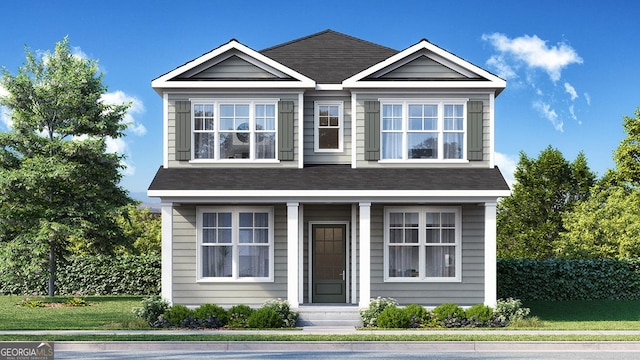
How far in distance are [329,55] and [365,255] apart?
22.6 feet

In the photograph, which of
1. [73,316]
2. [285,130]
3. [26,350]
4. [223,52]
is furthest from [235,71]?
[26,350]

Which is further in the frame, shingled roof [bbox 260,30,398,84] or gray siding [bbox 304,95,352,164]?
shingled roof [bbox 260,30,398,84]

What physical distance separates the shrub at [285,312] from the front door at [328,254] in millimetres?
2210

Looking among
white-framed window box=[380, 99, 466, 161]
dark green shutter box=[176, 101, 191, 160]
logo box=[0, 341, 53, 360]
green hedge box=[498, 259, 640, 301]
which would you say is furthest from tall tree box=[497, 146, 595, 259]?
logo box=[0, 341, 53, 360]

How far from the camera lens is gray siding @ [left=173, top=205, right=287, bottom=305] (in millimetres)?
21125

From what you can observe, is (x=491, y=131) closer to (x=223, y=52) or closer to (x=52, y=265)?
(x=223, y=52)

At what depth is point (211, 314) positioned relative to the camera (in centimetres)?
1944

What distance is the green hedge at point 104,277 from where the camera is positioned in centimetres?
2939

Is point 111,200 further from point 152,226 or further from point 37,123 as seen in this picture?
point 152,226

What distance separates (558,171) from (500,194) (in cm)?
2258

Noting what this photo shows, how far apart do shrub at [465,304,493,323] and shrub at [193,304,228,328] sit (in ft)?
19.8

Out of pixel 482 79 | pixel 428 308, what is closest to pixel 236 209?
pixel 428 308

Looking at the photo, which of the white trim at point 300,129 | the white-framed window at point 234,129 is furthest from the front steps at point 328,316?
the white-framed window at point 234,129

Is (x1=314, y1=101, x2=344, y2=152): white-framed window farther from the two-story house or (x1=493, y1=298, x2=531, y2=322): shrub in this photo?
(x1=493, y1=298, x2=531, y2=322): shrub
